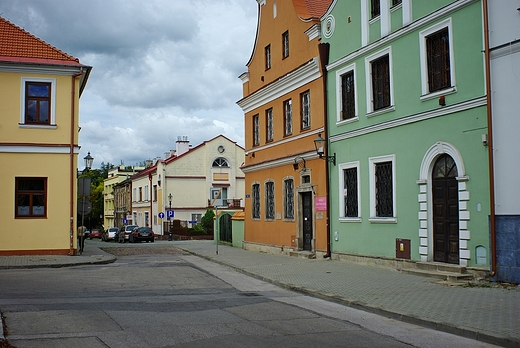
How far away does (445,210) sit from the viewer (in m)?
14.5

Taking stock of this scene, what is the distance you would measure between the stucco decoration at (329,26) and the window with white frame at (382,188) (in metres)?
5.25

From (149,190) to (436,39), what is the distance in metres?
51.6

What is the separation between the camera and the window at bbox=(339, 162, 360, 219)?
1862 cm

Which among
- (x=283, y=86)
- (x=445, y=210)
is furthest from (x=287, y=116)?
(x=445, y=210)

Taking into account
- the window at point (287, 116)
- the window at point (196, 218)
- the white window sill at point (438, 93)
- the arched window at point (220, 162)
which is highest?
the arched window at point (220, 162)

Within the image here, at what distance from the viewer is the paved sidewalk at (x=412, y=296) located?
8.53 meters

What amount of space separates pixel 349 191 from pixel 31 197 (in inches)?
502

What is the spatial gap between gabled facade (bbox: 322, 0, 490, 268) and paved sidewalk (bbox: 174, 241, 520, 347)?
1.29 metres

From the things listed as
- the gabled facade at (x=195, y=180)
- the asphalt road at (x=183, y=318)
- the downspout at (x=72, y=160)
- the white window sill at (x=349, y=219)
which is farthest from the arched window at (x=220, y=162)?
the asphalt road at (x=183, y=318)

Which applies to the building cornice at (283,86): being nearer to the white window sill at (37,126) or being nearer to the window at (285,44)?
the window at (285,44)

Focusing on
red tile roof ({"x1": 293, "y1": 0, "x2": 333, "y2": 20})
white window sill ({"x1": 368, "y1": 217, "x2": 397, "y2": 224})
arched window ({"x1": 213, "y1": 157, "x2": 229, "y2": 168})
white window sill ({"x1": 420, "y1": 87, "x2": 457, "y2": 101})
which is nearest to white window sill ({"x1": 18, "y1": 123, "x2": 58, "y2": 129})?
red tile roof ({"x1": 293, "y1": 0, "x2": 333, "y2": 20})

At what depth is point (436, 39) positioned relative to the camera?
14969 millimetres

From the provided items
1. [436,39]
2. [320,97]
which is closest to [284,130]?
[320,97]

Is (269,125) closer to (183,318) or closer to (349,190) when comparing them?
(349,190)
